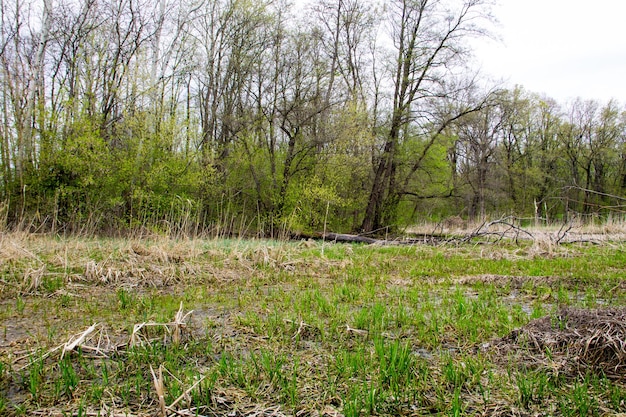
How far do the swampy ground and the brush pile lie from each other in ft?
0.04

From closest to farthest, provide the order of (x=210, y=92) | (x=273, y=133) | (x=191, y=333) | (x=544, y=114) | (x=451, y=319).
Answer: (x=191, y=333) → (x=451, y=319) → (x=273, y=133) → (x=210, y=92) → (x=544, y=114)

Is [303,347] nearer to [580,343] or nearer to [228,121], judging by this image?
[580,343]

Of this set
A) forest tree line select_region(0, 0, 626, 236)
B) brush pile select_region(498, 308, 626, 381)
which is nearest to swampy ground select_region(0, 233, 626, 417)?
brush pile select_region(498, 308, 626, 381)

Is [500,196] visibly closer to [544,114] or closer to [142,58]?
[544,114]

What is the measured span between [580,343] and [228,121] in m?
20.5

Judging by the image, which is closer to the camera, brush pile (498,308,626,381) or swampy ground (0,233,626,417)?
swampy ground (0,233,626,417)

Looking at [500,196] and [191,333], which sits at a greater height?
[500,196]

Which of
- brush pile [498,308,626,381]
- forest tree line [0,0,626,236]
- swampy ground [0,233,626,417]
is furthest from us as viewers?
forest tree line [0,0,626,236]

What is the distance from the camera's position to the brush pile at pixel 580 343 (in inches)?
104

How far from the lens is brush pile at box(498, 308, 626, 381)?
264 centimetres

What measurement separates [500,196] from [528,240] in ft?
73.6

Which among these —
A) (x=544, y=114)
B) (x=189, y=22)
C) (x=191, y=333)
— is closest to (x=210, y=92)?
(x=189, y=22)

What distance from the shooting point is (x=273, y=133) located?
22688 millimetres

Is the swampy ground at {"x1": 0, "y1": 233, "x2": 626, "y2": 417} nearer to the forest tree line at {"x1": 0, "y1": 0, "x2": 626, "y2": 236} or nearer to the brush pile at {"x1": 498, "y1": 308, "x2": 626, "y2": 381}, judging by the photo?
the brush pile at {"x1": 498, "y1": 308, "x2": 626, "y2": 381}
